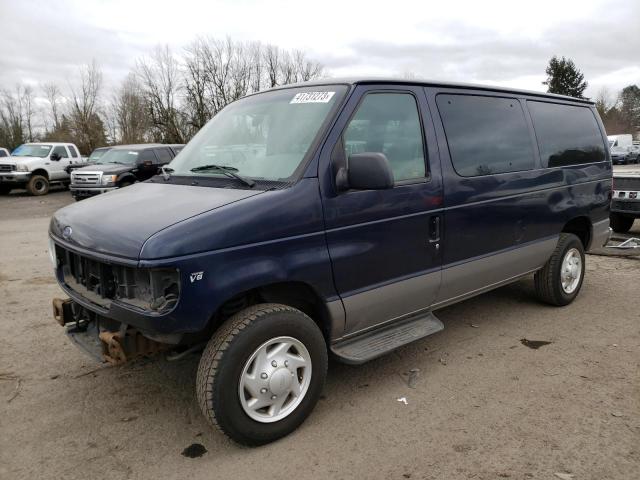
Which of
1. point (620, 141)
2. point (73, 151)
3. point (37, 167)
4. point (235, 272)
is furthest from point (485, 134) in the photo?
point (620, 141)

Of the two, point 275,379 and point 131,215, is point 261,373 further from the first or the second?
point 131,215

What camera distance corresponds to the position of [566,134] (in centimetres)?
505

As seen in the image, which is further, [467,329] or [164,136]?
[164,136]

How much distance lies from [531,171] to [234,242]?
3.06 meters

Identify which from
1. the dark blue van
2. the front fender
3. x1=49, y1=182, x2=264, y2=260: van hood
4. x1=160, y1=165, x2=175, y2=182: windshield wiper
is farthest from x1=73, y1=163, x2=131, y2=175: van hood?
the front fender

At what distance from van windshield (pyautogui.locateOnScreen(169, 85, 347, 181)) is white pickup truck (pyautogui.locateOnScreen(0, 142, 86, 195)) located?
19010mm

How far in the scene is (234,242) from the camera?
8.89ft

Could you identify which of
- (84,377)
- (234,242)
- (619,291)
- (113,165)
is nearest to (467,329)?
(619,291)

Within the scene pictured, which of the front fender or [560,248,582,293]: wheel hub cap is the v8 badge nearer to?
the front fender

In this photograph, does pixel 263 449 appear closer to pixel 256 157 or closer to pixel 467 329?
pixel 256 157

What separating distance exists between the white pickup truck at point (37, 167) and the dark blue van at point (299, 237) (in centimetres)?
1901

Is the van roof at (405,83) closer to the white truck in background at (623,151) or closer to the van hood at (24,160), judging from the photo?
the van hood at (24,160)

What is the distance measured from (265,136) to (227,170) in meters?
0.36

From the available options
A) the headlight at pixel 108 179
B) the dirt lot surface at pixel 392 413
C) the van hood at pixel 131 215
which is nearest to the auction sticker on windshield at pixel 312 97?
the van hood at pixel 131 215
